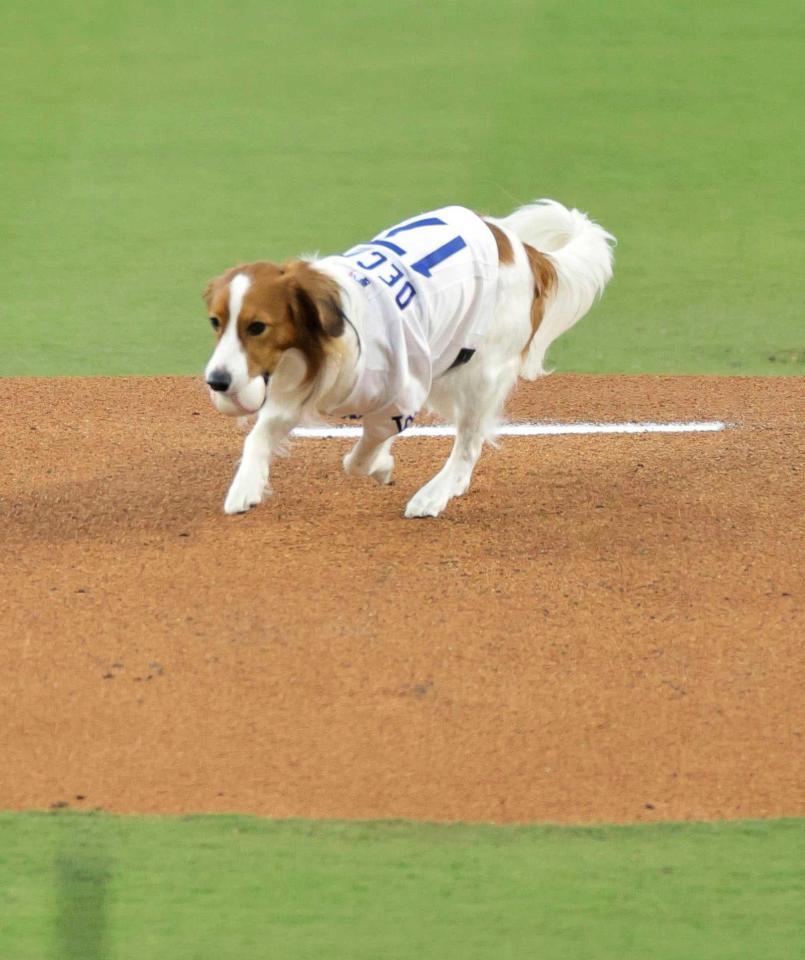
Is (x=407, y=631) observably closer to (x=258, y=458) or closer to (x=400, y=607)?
(x=400, y=607)

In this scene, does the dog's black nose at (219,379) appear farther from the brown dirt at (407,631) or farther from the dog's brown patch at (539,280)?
the dog's brown patch at (539,280)

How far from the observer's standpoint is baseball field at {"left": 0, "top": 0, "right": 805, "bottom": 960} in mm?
3861

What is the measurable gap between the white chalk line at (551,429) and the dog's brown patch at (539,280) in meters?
0.84

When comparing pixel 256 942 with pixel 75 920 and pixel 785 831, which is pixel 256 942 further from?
pixel 785 831

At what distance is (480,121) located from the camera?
12.0 m

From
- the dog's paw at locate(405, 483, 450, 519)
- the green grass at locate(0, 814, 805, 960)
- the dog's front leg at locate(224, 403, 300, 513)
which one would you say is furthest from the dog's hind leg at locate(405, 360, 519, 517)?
the green grass at locate(0, 814, 805, 960)

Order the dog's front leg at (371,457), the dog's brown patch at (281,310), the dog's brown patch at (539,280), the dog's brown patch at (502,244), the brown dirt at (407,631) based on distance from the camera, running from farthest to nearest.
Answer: the dog's brown patch at (539,280)
the dog's brown patch at (502,244)
the dog's front leg at (371,457)
the dog's brown patch at (281,310)
the brown dirt at (407,631)

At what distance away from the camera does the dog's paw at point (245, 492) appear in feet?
17.9

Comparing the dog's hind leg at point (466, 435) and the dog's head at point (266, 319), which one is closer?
the dog's head at point (266, 319)

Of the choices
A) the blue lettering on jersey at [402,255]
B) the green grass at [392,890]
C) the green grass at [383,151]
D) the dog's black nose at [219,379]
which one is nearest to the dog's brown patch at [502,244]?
the blue lettering on jersey at [402,255]

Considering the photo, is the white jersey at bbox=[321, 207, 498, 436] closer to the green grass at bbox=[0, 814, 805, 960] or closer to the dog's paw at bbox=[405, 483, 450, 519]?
the dog's paw at bbox=[405, 483, 450, 519]

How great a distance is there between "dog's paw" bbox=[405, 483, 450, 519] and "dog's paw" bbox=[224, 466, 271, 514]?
806 millimetres

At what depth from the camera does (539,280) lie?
646cm

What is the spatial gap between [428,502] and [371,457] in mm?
278
